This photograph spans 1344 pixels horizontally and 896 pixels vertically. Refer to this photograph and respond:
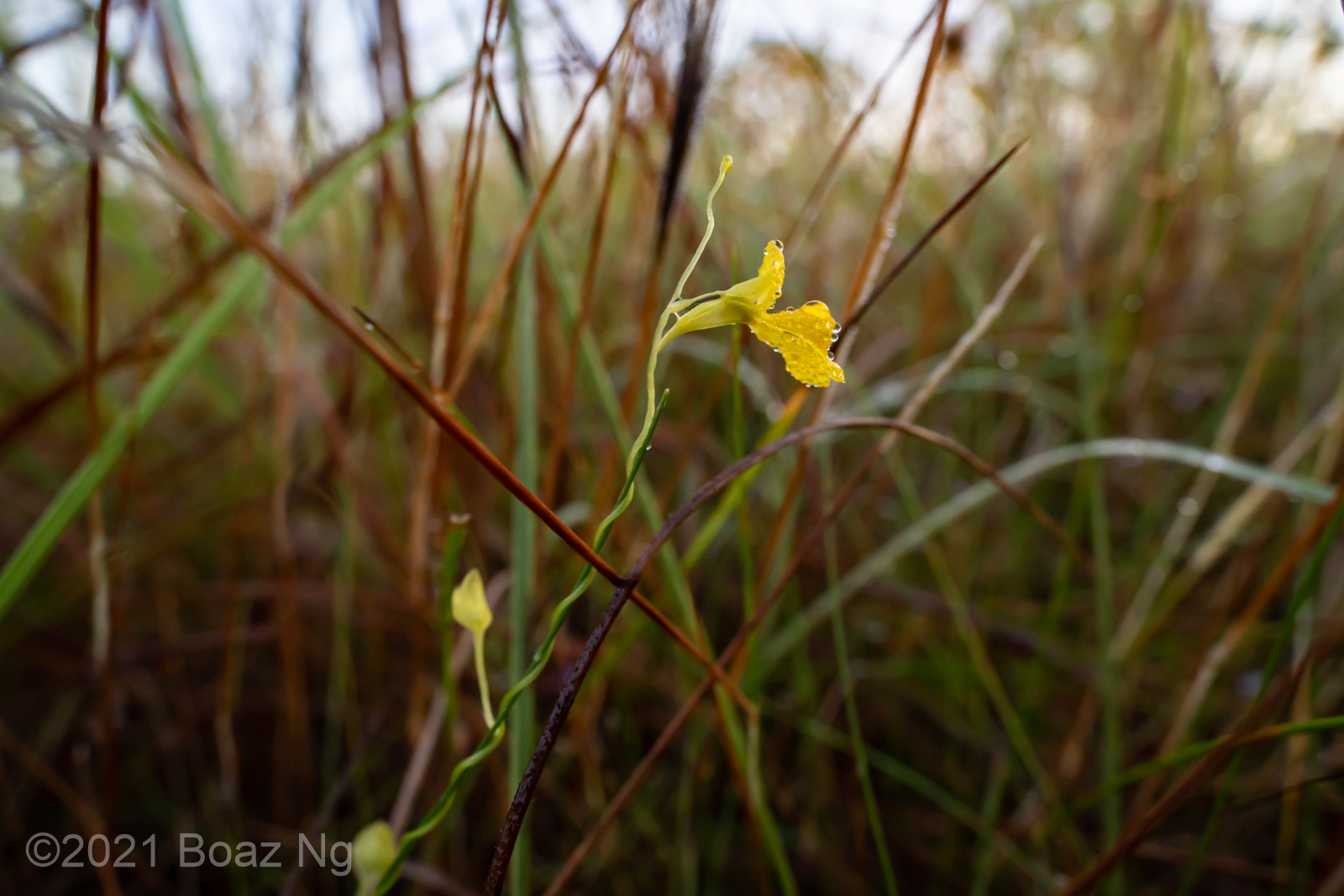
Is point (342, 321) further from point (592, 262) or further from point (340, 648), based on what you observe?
point (340, 648)

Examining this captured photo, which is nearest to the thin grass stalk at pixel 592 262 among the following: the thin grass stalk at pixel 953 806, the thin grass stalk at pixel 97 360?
the thin grass stalk at pixel 97 360

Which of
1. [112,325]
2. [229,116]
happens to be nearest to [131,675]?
[229,116]

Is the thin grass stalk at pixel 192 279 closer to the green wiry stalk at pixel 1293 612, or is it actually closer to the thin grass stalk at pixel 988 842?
the green wiry stalk at pixel 1293 612

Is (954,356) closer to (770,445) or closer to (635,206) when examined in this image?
(770,445)

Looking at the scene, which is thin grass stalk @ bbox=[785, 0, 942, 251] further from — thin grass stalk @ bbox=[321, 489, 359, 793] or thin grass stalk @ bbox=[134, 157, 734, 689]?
thin grass stalk @ bbox=[321, 489, 359, 793]

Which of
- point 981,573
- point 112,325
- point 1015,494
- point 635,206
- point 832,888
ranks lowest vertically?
point 832,888

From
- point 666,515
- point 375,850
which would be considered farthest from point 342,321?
point 666,515

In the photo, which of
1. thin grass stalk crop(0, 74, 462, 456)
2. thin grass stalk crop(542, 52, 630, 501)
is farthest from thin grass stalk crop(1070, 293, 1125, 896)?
thin grass stalk crop(0, 74, 462, 456)

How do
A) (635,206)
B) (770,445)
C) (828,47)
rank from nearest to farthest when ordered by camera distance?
(770,445), (635,206), (828,47)
